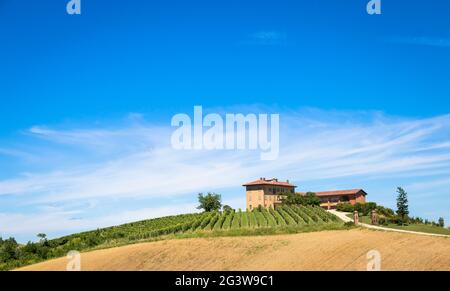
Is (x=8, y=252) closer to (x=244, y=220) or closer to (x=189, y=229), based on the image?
(x=189, y=229)

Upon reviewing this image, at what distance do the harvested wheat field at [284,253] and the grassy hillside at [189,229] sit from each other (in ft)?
Result: 14.4

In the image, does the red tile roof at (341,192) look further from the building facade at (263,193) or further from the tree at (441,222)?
the tree at (441,222)

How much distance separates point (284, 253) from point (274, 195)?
206ft

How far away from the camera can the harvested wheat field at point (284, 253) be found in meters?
37.0

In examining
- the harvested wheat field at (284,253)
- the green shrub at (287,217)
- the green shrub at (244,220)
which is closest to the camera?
the harvested wheat field at (284,253)

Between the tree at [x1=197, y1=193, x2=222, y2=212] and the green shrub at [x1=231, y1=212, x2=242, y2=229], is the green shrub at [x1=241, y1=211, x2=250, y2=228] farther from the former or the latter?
the tree at [x1=197, y1=193, x2=222, y2=212]

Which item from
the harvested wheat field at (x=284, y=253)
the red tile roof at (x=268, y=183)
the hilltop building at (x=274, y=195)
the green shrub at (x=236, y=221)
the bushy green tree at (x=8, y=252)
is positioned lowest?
the bushy green tree at (x=8, y=252)

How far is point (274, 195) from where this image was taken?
105000 millimetres

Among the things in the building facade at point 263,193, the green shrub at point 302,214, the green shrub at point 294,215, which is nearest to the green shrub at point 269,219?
the green shrub at point 294,215

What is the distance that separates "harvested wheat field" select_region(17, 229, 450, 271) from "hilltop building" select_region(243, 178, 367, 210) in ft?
159

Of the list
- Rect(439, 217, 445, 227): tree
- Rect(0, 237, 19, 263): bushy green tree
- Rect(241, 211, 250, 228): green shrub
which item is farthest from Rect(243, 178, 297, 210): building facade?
Rect(0, 237, 19, 263): bushy green tree
